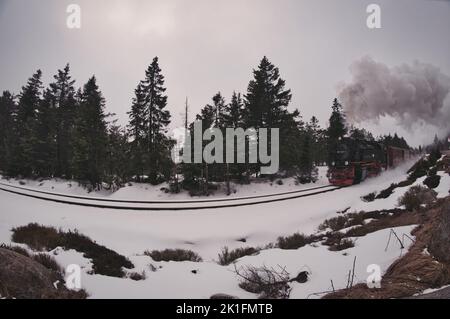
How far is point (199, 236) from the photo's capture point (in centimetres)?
641

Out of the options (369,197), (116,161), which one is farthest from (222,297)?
(369,197)

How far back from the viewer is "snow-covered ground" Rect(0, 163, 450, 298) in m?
3.83

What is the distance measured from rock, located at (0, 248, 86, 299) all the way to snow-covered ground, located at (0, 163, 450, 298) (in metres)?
0.45

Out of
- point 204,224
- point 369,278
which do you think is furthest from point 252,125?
point 369,278

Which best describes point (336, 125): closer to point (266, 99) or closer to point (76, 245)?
point (266, 99)

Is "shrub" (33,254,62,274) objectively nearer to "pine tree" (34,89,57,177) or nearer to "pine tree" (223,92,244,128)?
"pine tree" (34,89,57,177)

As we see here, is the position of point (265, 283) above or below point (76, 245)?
below

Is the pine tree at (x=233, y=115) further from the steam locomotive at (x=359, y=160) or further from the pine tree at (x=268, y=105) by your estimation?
the steam locomotive at (x=359, y=160)

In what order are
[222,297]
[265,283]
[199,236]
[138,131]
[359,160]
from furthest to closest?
[359,160]
[138,131]
[199,236]
[265,283]
[222,297]

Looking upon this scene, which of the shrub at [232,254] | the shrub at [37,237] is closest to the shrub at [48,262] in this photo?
the shrub at [37,237]

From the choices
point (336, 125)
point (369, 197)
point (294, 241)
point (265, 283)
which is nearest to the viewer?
point (265, 283)
